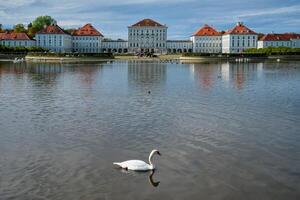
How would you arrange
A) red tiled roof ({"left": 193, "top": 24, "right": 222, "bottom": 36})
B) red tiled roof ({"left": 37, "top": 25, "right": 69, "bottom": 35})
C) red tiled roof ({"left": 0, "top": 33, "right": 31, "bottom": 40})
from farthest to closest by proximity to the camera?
red tiled roof ({"left": 193, "top": 24, "right": 222, "bottom": 36}) < red tiled roof ({"left": 37, "top": 25, "right": 69, "bottom": 35}) < red tiled roof ({"left": 0, "top": 33, "right": 31, "bottom": 40})

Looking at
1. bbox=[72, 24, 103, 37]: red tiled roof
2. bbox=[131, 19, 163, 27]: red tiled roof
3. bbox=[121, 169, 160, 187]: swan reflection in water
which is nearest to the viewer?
bbox=[121, 169, 160, 187]: swan reflection in water

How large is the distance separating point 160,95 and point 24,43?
122094 millimetres

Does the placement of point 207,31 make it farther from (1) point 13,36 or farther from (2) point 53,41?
(1) point 13,36

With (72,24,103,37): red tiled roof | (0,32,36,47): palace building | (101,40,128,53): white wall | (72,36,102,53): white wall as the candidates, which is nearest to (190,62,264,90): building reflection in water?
(0,32,36,47): palace building

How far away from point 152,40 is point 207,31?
1883cm

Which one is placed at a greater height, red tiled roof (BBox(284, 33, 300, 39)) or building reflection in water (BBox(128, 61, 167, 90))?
red tiled roof (BBox(284, 33, 300, 39))

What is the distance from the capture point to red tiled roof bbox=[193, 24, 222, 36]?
518 feet

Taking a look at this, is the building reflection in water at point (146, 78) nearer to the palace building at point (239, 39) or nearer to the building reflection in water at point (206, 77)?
the building reflection in water at point (206, 77)

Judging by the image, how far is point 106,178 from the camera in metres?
11.4

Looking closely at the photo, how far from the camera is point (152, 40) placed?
522ft

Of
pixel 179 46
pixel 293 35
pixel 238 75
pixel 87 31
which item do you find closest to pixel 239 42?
pixel 293 35

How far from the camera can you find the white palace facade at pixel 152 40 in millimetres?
145125

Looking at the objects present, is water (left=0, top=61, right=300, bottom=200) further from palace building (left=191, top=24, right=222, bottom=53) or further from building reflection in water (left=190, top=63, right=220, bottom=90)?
palace building (left=191, top=24, right=222, bottom=53)

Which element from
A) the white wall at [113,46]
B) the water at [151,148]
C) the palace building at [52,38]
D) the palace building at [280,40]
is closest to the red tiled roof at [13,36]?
the palace building at [52,38]
